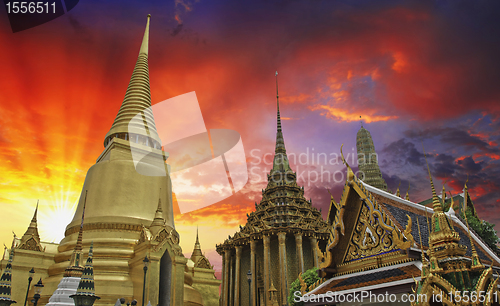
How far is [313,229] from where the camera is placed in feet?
105

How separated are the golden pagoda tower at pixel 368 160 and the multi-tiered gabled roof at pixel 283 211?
49.8 feet

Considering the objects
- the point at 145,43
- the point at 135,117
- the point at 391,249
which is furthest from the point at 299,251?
the point at 391,249

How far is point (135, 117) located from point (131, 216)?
787 centimetres

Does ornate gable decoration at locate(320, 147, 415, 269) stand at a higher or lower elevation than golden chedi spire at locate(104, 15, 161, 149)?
lower

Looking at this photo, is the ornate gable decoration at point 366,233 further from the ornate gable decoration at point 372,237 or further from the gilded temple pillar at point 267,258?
the gilded temple pillar at point 267,258

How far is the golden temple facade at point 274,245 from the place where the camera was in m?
30.3

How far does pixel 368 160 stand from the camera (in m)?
51.1

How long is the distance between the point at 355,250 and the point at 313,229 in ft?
82.6

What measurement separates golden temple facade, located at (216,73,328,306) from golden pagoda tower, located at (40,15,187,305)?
1084cm

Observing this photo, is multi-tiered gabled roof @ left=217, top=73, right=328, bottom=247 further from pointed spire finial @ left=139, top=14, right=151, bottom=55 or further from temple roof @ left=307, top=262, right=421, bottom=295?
temple roof @ left=307, top=262, right=421, bottom=295

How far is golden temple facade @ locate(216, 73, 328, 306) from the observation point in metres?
30.3

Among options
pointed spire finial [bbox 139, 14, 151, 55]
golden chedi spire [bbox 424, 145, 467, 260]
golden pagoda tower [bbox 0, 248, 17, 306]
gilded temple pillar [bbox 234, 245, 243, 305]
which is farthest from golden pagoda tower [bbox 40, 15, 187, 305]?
golden chedi spire [bbox 424, 145, 467, 260]

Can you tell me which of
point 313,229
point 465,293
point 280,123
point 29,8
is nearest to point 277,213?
point 313,229

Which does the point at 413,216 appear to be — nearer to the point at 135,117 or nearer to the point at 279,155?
the point at 135,117
